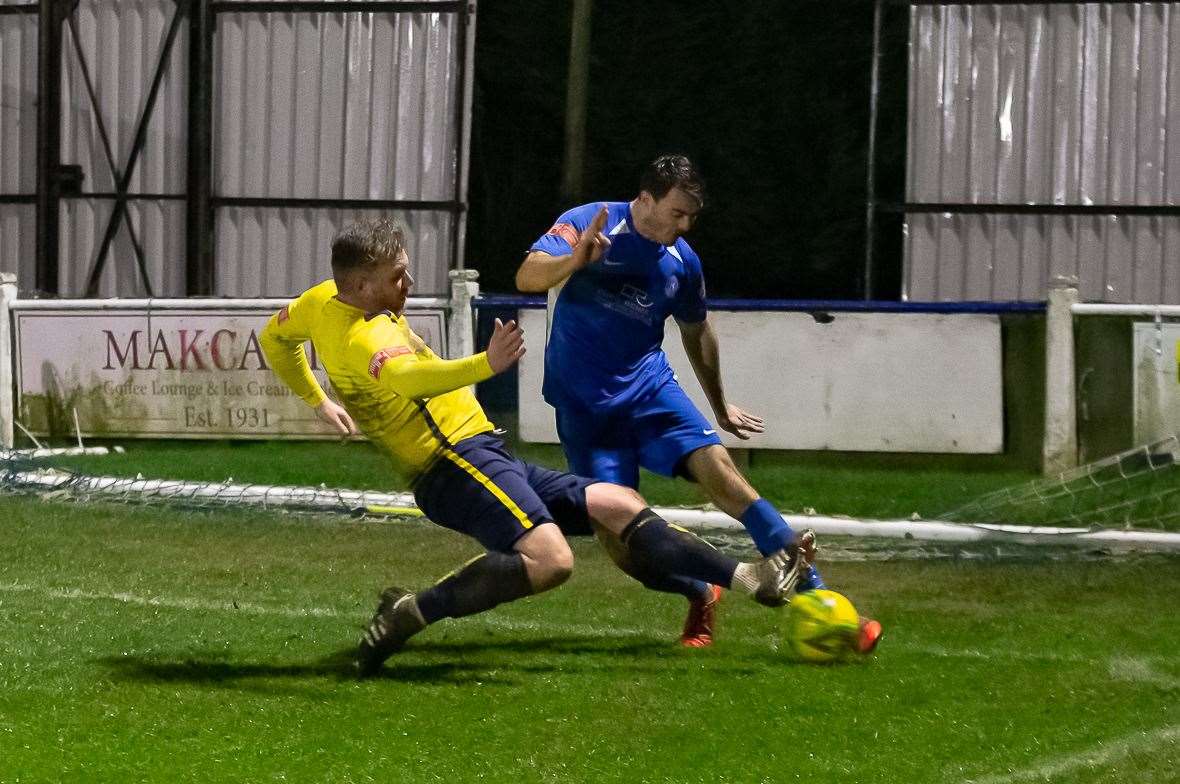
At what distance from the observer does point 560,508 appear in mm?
5957

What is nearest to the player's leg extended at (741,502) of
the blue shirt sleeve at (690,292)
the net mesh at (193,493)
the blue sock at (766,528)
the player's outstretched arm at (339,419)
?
the blue sock at (766,528)

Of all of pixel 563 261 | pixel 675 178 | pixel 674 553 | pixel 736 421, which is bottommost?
pixel 674 553

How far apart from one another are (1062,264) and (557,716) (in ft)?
40.7

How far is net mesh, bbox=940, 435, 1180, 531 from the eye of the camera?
Answer: 9609mm

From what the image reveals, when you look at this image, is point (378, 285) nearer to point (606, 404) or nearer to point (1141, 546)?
point (606, 404)

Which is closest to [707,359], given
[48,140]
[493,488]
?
[493,488]

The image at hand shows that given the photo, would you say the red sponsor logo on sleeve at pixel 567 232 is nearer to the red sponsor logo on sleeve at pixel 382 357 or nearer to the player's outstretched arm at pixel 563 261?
the player's outstretched arm at pixel 563 261

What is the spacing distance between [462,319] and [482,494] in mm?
7164

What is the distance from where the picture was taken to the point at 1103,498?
32.9 ft

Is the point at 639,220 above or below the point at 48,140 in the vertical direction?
below

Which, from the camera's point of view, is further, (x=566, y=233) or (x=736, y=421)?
(x=736, y=421)

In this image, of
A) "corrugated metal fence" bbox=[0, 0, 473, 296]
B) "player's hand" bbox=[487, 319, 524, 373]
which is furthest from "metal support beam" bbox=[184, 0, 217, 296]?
"player's hand" bbox=[487, 319, 524, 373]

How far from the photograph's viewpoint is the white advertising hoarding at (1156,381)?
1084 cm

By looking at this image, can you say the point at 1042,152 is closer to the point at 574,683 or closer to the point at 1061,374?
the point at 1061,374
